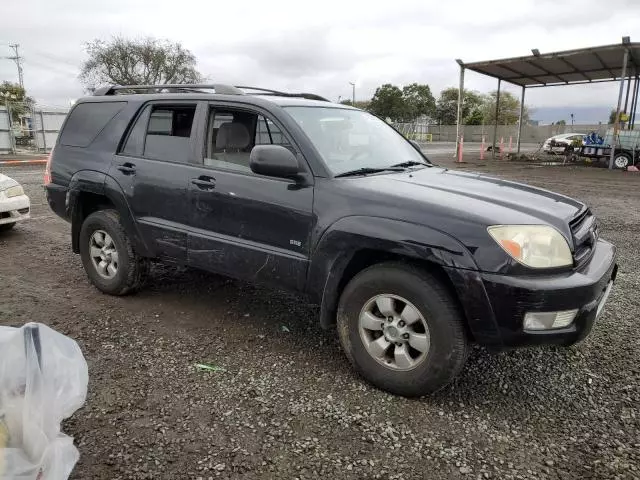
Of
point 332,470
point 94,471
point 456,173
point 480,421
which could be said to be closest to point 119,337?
point 94,471

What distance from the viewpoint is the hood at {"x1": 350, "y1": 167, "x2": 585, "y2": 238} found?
2792 mm

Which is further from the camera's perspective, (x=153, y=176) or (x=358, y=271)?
(x=153, y=176)

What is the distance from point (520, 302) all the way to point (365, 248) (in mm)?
Answer: 903

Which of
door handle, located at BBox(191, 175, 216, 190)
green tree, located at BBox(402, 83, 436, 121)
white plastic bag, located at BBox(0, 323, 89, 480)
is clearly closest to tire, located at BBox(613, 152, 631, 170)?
door handle, located at BBox(191, 175, 216, 190)

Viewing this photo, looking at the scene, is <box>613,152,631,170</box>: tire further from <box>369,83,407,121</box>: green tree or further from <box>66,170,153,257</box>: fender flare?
<box>369,83,407,121</box>: green tree

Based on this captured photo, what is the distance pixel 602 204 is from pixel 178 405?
399 inches

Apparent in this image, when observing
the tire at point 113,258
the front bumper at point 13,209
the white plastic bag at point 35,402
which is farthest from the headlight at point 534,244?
the front bumper at point 13,209

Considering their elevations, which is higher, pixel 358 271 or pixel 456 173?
pixel 456 173

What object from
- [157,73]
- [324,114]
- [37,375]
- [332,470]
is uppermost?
[157,73]

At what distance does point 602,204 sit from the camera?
1037 centimetres

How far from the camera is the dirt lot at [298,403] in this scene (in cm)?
241

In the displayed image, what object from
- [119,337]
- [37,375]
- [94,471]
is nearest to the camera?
[37,375]

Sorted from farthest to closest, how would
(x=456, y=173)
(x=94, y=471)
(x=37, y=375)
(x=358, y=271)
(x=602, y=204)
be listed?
1. (x=602, y=204)
2. (x=456, y=173)
3. (x=358, y=271)
4. (x=94, y=471)
5. (x=37, y=375)

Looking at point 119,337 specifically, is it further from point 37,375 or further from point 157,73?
point 157,73
